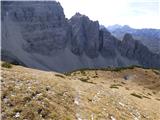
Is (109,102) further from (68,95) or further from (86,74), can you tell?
(86,74)

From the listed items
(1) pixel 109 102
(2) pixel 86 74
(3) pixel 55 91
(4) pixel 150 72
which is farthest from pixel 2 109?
(4) pixel 150 72

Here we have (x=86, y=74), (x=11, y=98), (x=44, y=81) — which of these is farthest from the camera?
(x=86, y=74)

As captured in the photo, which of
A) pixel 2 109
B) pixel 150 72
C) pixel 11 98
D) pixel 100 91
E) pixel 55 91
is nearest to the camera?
pixel 2 109

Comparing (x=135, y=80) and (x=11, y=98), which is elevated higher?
(x=11, y=98)

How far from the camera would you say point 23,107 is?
17.3 meters

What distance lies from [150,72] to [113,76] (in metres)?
9.25

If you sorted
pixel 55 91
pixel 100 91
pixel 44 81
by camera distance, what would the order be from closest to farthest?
pixel 55 91
pixel 44 81
pixel 100 91

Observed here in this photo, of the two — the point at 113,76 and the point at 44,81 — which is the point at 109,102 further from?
the point at 113,76

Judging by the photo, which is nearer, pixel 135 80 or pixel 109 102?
pixel 109 102

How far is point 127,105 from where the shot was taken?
2462cm

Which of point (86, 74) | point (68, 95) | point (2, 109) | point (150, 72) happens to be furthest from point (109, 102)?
point (150, 72)

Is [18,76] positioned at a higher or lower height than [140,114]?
higher

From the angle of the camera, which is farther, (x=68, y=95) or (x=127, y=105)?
(x=127, y=105)

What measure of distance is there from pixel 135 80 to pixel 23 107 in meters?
48.8
